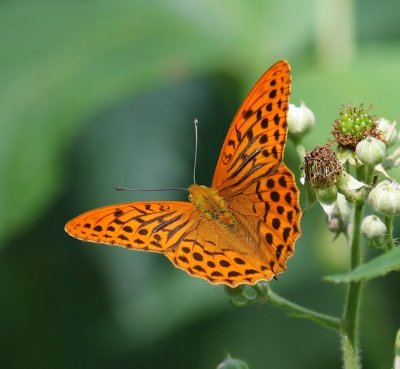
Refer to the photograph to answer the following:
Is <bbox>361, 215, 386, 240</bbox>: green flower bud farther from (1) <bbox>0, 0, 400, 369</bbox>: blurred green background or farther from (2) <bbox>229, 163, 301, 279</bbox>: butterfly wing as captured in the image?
(1) <bbox>0, 0, 400, 369</bbox>: blurred green background

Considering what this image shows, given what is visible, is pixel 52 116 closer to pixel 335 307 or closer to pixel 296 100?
pixel 296 100

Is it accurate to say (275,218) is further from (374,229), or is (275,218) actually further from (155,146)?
(155,146)

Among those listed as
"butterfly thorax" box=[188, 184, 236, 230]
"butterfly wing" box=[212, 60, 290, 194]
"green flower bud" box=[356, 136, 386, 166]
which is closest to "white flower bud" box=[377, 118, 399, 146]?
"green flower bud" box=[356, 136, 386, 166]

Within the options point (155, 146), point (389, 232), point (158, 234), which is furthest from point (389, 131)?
point (155, 146)

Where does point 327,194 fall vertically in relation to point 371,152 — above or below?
below

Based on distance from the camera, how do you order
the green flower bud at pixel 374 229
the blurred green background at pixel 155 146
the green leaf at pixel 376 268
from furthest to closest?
the blurred green background at pixel 155 146, the green flower bud at pixel 374 229, the green leaf at pixel 376 268

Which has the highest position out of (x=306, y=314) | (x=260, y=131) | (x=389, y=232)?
(x=260, y=131)

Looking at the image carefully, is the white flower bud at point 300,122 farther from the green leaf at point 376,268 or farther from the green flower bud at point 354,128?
the green leaf at point 376,268

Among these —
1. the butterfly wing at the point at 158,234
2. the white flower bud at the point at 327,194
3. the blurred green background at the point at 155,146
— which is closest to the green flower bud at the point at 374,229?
the white flower bud at the point at 327,194

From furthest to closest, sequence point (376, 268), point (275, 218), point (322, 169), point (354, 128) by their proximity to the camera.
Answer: point (354, 128) < point (322, 169) < point (275, 218) < point (376, 268)
